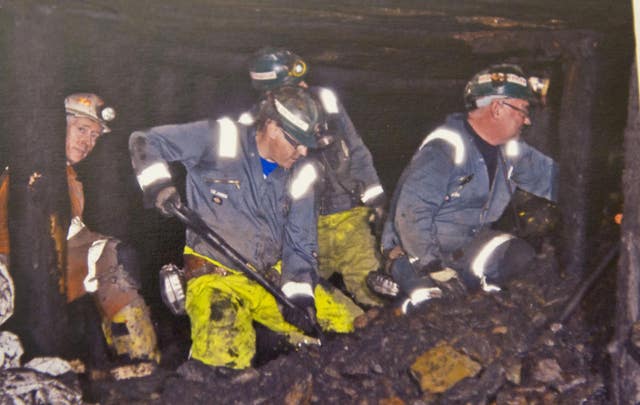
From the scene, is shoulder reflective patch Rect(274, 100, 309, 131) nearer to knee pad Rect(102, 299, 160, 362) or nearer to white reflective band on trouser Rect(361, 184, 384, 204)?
white reflective band on trouser Rect(361, 184, 384, 204)

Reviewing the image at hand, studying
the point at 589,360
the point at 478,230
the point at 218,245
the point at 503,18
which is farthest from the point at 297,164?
the point at 589,360

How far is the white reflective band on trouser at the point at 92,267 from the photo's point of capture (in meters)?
3.72

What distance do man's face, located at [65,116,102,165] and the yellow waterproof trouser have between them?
0.98m

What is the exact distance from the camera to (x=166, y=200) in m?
3.28

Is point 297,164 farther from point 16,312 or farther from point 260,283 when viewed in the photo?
point 16,312

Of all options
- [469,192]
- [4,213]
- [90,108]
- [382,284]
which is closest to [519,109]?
[469,192]

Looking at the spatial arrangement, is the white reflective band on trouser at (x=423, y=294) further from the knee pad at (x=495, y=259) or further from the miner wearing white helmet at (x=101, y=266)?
the miner wearing white helmet at (x=101, y=266)

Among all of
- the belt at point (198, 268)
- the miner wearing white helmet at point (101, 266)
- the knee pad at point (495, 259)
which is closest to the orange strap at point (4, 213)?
the miner wearing white helmet at point (101, 266)

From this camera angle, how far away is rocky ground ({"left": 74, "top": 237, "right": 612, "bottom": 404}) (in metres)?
2.93

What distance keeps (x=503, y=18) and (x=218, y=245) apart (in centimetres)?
198

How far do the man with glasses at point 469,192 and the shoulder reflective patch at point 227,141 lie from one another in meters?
0.89

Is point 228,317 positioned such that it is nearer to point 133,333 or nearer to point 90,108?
A: point 133,333

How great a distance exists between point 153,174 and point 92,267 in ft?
2.51

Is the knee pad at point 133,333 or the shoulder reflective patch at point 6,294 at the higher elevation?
the shoulder reflective patch at point 6,294
